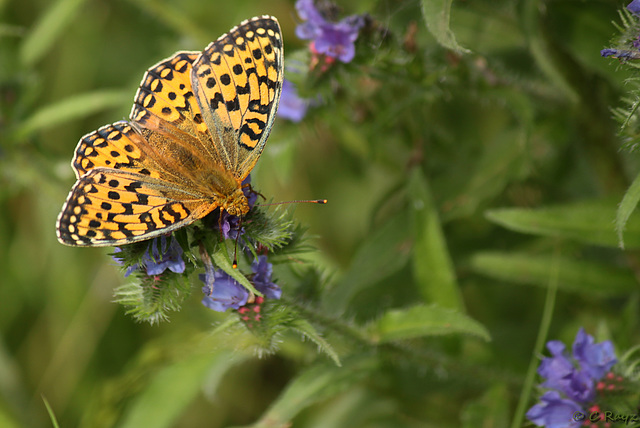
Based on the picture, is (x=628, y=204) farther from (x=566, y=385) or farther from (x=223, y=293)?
(x=223, y=293)

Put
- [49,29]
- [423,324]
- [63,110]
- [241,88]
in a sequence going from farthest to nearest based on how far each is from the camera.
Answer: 1. [49,29]
2. [63,110]
3. [423,324]
4. [241,88]

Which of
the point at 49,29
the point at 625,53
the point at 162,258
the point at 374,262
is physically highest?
the point at 49,29

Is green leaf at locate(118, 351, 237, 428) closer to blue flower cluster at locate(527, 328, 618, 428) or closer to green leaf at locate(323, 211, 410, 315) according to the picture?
green leaf at locate(323, 211, 410, 315)

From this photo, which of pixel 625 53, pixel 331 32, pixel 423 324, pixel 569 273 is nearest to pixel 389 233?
pixel 423 324

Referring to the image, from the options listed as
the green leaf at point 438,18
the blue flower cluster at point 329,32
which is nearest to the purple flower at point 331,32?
the blue flower cluster at point 329,32

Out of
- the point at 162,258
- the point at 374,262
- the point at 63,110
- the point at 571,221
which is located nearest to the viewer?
the point at 162,258

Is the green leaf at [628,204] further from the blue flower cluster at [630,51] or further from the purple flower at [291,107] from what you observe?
the purple flower at [291,107]

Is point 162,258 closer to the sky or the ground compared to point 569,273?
closer to the sky
